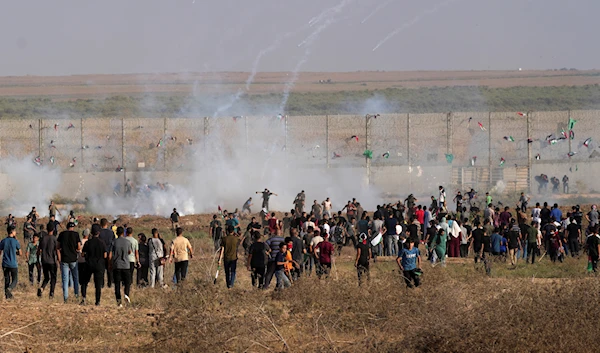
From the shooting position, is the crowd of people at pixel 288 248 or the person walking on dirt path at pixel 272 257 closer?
the crowd of people at pixel 288 248

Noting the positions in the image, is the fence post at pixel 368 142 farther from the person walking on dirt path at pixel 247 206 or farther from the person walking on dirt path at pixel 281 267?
the person walking on dirt path at pixel 281 267

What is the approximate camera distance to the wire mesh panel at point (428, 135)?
47.8 meters

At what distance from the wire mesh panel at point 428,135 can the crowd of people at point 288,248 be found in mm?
19240

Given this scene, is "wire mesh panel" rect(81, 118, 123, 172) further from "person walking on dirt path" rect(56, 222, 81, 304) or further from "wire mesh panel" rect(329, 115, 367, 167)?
"person walking on dirt path" rect(56, 222, 81, 304)

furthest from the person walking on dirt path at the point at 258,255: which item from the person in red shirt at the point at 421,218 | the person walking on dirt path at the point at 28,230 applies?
the person walking on dirt path at the point at 28,230

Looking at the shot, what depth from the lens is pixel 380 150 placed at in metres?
46.6

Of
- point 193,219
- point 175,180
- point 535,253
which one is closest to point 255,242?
point 535,253

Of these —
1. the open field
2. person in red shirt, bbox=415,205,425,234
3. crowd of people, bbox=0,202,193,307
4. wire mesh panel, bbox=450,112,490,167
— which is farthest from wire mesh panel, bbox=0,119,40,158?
the open field

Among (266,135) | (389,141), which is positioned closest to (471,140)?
(389,141)

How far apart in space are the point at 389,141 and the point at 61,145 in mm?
14652

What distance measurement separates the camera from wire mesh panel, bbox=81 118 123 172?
4650cm

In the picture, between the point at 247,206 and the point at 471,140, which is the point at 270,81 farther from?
the point at 247,206

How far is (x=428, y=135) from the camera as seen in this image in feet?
159

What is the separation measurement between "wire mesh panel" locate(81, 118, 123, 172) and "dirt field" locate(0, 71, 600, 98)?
40.9 meters
